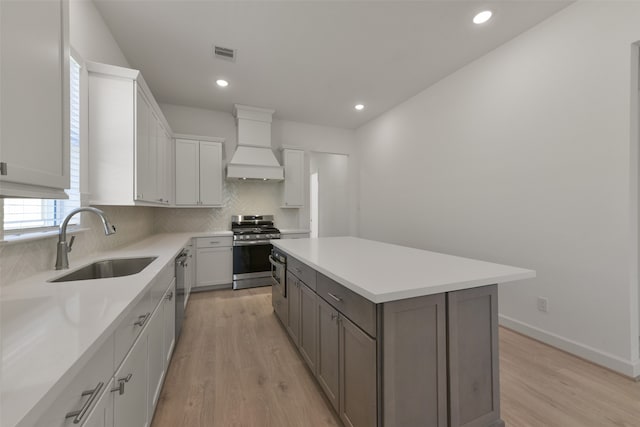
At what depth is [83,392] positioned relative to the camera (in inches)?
27.5

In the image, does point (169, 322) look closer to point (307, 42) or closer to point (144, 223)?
point (144, 223)

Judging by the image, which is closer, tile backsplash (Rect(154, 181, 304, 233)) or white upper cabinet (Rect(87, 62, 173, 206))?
white upper cabinet (Rect(87, 62, 173, 206))

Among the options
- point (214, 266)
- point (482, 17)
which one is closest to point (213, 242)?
point (214, 266)

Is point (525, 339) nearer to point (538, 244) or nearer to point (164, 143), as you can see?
point (538, 244)

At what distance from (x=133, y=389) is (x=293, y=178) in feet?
12.7

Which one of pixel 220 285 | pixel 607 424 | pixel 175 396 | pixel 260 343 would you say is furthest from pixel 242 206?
pixel 607 424

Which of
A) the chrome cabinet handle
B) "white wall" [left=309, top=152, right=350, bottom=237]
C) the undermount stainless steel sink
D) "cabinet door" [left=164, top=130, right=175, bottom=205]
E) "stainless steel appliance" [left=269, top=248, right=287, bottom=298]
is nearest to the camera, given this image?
the chrome cabinet handle

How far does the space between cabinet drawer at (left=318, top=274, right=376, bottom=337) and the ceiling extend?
7.74 feet

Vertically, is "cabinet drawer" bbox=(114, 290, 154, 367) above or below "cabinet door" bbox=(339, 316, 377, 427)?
above

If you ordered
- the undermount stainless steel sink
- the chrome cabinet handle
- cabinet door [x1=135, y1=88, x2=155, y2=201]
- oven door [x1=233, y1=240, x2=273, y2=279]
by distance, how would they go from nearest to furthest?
1. the chrome cabinet handle
2. the undermount stainless steel sink
3. cabinet door [x1=135, y1=88, x2=155, y2=201]
4. oven door [x1=233, y1=240, x2=273, y2=279]

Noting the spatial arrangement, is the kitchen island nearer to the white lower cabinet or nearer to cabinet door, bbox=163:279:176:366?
the white lower cabinet

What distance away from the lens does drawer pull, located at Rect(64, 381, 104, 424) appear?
647mm

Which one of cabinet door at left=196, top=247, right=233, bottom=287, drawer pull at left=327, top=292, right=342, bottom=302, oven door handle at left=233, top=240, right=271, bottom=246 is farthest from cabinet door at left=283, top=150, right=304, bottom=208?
drawer pull at left=327, top=292, right=342, bottom=302

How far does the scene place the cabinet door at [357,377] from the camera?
116 cm
